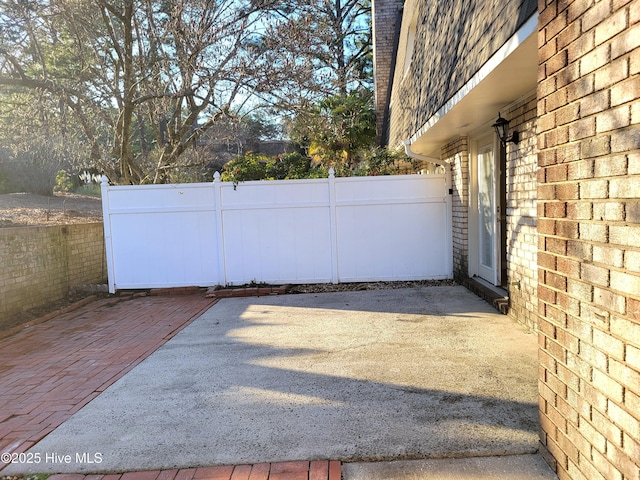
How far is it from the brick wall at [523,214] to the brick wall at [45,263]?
276 inches

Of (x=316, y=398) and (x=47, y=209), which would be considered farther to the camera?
(x=47, y=209)

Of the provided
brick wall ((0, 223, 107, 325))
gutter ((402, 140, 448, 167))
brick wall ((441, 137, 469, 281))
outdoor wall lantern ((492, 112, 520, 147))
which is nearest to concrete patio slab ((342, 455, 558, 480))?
outdoor wall lantern ((492, 112, 520, 147))

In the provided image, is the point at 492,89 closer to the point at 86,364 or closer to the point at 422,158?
the point at 422,158

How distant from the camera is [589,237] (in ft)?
6.46

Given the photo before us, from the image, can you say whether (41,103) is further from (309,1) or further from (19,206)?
(19,206)

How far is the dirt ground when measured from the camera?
40.7 ft

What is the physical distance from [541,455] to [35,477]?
119 inches

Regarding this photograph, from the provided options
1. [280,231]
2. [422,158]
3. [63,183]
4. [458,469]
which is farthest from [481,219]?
[63,183]

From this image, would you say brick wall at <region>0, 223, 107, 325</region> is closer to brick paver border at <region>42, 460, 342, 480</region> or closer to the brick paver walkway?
the brick paver walkway

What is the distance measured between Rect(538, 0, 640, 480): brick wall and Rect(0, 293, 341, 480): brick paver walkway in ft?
4.32

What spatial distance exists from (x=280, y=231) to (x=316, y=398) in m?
4.72

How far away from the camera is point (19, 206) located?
48.5 ft

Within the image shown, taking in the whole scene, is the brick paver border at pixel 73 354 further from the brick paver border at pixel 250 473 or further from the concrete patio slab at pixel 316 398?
the brick paver border at pixel 250 473

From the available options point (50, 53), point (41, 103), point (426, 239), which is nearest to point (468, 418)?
point (426, 239)
